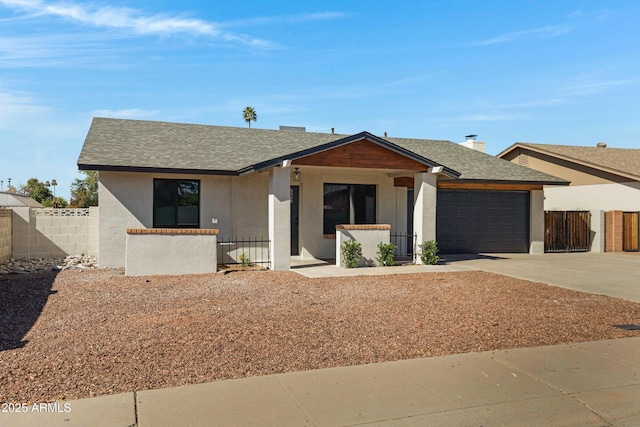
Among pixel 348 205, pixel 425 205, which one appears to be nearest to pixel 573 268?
pixel 425 205

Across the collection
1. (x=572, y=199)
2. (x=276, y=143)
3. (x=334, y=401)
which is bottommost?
(x=334, y=401)

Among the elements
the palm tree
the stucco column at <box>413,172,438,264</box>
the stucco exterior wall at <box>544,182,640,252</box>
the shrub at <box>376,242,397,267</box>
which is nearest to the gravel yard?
the shrub at <box>376,242,397,267</box>

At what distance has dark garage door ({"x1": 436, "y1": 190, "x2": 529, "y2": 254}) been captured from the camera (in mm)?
19250

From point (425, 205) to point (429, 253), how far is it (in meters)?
1.45

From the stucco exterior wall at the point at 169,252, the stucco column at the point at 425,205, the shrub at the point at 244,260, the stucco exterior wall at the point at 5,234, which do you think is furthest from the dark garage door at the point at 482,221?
the stucco exterior wall at the point at 5,234

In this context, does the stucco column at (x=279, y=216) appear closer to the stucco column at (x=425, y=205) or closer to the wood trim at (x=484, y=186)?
the stucco column at (x=425, y=205)

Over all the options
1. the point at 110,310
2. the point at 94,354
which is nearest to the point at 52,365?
the point at 94,354

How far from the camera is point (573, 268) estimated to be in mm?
15328

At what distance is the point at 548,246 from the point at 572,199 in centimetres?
549

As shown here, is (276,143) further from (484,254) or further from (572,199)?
(572,199)

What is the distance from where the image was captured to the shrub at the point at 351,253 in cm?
1440

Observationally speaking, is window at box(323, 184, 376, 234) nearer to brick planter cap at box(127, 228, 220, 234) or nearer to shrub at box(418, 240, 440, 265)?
shrub at box(418, 240, 440, 265)

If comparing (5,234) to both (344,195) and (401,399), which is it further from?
(401,399)

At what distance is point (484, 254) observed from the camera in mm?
19625
